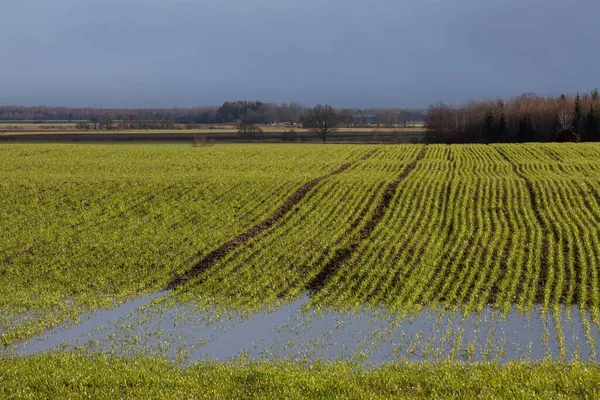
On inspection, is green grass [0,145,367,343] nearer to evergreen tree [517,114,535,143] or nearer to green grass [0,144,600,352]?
green grass [0,144,600,352]

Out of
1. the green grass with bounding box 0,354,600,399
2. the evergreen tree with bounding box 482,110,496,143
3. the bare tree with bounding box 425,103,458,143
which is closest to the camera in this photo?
the green grass with bounding box 0,354,600,399

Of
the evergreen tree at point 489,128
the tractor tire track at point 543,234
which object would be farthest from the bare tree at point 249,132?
the tractor tire track at point 543,234

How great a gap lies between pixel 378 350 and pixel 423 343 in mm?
1487

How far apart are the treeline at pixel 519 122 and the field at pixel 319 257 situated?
46180mm

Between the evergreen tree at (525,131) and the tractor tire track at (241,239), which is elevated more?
the evergreen tree at (525,131)

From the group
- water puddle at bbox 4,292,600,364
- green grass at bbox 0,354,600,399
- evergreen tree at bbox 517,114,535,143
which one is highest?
evergreen tree at bbox 517,114,535,143

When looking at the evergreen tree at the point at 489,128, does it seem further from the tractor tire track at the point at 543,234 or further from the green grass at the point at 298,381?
the green grass at the point at 298,381

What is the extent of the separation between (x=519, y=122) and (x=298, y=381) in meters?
90.1

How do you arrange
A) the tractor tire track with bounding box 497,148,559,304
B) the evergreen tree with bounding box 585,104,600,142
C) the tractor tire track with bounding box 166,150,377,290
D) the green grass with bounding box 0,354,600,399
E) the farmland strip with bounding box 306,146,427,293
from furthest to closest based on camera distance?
the evergreen tree with bounding box 585,104,600,142, the tractor tire track with bounding box 166,150,377,290, the farmland strip with bounding box 306,146,427,293, the tractor tire track with bounding box 497,148,559,304, the green grass with bounding box 0,354,600,399

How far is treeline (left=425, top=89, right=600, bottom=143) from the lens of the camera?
91562mm

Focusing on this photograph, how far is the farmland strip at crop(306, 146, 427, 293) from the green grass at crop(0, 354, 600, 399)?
8.87 m

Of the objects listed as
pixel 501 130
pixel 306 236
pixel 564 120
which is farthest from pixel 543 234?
pixel 501 130

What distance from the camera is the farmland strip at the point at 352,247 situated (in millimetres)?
24266

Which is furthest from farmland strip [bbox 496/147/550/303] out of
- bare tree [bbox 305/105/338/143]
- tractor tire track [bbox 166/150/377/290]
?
bare tree [bbox 305/105/338/143]
